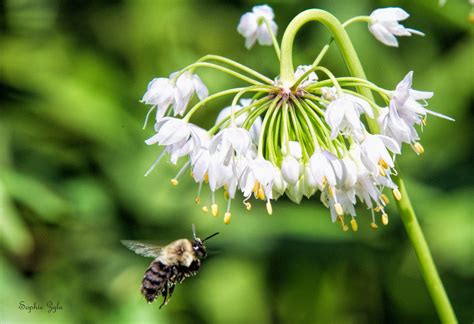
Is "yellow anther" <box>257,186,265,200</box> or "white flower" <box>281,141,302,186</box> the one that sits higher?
"white flower" <box>281,141,302,186</box>

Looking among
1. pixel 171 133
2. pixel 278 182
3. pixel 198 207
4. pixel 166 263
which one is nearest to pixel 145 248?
pixel 166 263

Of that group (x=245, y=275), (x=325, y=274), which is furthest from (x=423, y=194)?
(x=245, y=275)

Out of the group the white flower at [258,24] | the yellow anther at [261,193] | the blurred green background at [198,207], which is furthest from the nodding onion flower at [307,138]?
the blurred green background at [198,207]

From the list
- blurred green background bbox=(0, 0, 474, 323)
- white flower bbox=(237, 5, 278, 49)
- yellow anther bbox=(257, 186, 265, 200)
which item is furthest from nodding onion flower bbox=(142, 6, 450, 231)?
blurred green background bbox=(0, 0, 474, 323)

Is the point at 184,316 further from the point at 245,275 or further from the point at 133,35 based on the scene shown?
the point at 133,35

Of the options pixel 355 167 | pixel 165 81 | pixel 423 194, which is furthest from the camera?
pixel 423 194

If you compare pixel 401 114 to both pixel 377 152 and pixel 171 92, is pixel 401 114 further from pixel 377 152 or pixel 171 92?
pixel 171 92

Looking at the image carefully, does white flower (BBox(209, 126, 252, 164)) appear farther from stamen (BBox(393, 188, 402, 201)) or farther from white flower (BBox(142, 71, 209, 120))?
stamen (BBox(393, 188, 402, 201))
